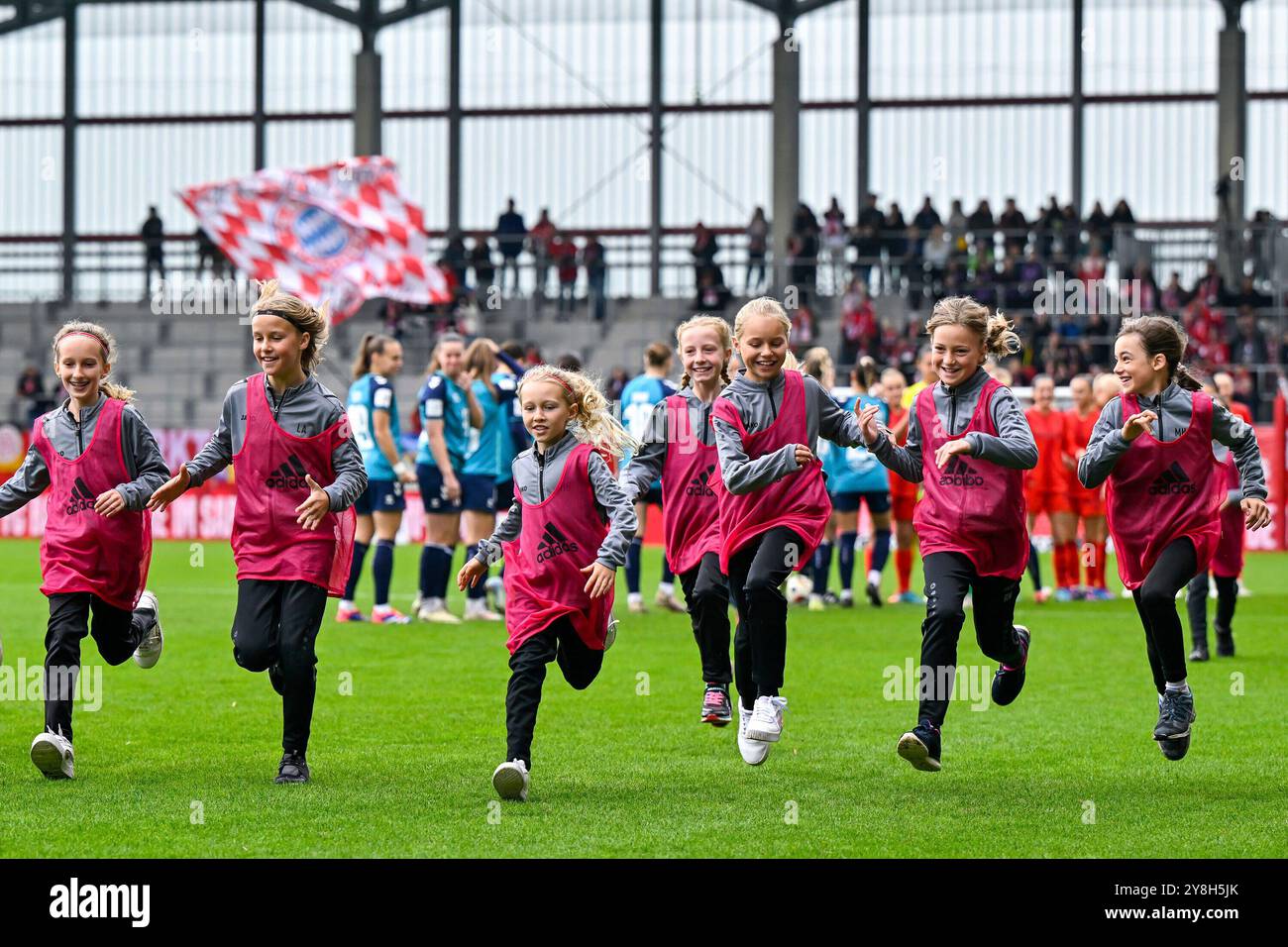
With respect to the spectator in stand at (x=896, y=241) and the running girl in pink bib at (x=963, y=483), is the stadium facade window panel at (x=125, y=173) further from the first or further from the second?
the running girl in pink bib at (x=963, y=483)

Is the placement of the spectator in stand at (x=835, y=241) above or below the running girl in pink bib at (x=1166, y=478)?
above

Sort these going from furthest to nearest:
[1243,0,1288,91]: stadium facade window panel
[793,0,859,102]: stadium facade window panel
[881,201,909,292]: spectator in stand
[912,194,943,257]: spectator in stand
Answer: [793,0,859,102]: stadium facade window panel
[1243,0,1288,91]: stadium facade window panel
[881,201,909,292]: spectator in stand
[912,194,943,257]: spectator in stand

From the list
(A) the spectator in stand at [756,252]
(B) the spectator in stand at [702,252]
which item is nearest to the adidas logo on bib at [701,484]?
(A) the spectator in stand at [756,252]

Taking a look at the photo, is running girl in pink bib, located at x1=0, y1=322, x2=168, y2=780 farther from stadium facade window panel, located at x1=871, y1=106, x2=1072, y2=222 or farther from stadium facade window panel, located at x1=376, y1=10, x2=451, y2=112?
stadium facade window panel, located at x1=376, y1=10, x2=451, y2=112

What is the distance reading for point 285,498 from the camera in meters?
6.88

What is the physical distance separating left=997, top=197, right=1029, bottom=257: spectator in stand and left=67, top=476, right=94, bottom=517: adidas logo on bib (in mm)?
23881

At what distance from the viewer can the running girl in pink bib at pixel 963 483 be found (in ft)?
22.2

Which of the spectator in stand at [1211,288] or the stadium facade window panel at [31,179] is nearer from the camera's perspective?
the spectator in stand at [1211,288]

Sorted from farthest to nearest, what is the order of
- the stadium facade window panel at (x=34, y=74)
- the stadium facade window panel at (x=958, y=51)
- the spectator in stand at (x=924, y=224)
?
the stadium facade window panel at (x=34, y=74)
the stadium facade window panel at (x=958, y=51)
the spectator in stand at (x=924, y=224)

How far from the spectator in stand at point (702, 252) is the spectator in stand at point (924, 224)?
133 inches

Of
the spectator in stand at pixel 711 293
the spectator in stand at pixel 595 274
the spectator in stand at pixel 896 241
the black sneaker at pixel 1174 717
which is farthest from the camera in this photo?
the spectator in stand at pixel 595 274

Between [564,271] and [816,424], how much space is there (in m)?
25.0

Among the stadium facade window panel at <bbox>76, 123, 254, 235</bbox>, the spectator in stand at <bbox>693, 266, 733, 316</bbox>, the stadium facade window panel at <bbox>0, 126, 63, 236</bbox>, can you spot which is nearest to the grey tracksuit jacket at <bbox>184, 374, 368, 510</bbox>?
the spectator in stand at <bbox>693, 266, 733, 316</bbox>

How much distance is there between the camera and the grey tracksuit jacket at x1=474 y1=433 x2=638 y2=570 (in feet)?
22.3
